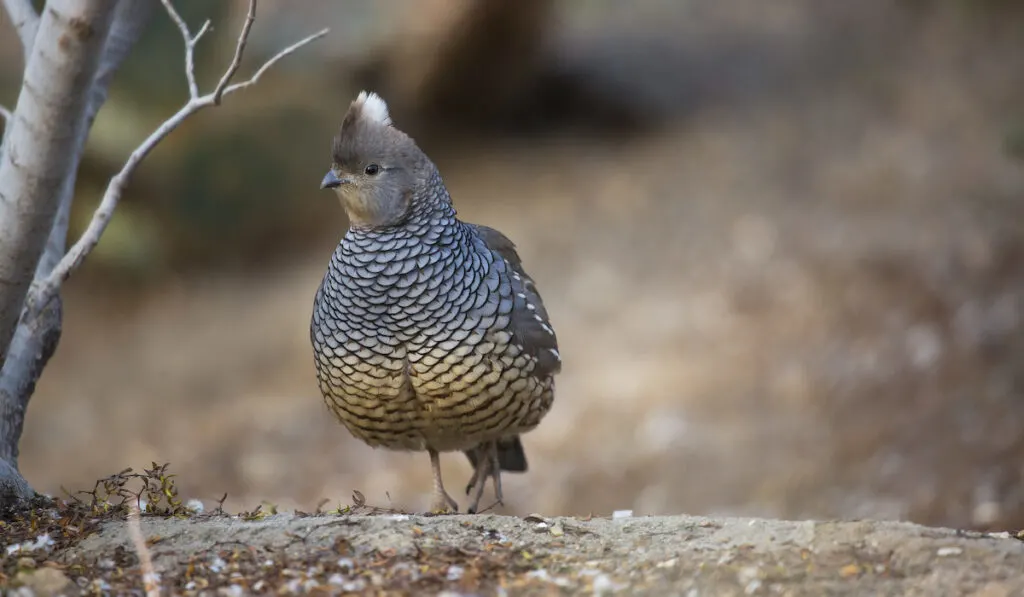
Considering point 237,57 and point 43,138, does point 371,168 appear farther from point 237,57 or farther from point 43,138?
point 43,138

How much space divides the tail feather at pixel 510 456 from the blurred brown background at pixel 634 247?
8.29ft

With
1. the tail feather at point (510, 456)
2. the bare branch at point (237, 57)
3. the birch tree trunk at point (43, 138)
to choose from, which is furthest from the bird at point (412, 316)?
the birch tree trunk at point (43, 138)

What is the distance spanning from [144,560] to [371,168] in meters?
2.01

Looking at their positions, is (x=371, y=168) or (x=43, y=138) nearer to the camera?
(x=43, y=138)

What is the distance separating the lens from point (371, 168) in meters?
4.75

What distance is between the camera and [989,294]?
9258 mm

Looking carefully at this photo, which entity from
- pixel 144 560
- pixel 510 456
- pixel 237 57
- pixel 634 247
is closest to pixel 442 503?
pixel 510 456

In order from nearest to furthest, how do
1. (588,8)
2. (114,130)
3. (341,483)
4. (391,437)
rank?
(391,437), (341,483), (114,130), (588,8)

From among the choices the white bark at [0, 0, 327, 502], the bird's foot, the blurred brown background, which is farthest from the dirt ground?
the blurred brown background

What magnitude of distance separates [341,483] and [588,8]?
24.0 feet

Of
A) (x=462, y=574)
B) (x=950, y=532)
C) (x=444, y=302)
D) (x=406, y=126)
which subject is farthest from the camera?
(x=406, y=126)

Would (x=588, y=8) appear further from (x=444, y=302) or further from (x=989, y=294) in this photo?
(x=444, y=302)

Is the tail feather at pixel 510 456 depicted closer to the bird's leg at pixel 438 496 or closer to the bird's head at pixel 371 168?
the bird's leg at pixel 438 496

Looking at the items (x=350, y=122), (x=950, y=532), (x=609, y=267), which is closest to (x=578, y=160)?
(x=609, y=267)
